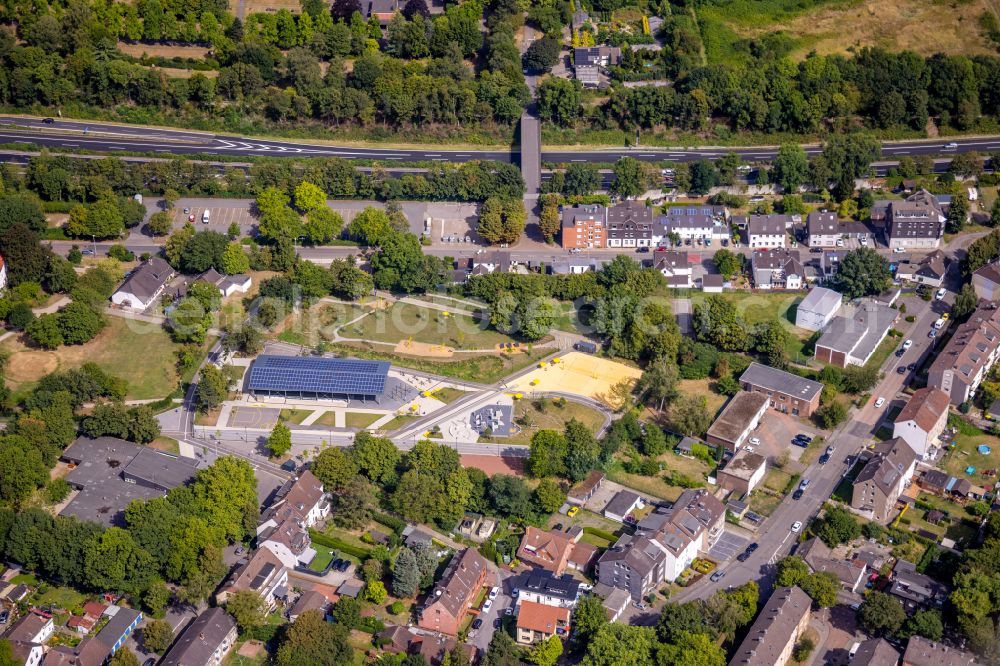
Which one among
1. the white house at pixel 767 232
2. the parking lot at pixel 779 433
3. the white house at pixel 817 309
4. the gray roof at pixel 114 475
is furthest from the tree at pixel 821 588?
the white house at pixel 767 232

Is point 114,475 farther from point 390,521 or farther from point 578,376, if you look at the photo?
point 578,376

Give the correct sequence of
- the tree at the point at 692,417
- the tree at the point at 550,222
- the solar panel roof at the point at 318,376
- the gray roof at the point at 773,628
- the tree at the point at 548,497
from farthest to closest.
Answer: the tree at the point at 550,222 → the solar panel roof at the point at 318,376 → the tree at the point at 692,417 → the tree at the point at 548,497 → the gray roof at the point at 773,628

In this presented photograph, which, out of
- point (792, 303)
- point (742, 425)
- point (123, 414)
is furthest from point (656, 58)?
point (123, 414)

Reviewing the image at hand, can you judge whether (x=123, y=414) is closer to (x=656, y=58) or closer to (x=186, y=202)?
(x=186, y=202)

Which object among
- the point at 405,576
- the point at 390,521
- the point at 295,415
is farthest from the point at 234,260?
the point at 405,576

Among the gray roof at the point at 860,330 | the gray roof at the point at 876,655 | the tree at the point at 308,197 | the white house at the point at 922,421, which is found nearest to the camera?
the gray roof at the point at 876,655

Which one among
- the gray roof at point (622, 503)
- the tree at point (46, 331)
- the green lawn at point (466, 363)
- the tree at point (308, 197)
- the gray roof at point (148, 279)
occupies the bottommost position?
the gray roof at point (622, 503)

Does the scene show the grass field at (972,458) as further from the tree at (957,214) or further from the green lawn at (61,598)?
the green lawn at (61,598)
